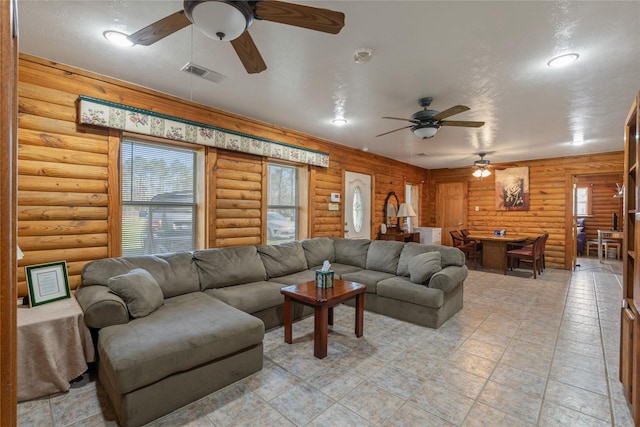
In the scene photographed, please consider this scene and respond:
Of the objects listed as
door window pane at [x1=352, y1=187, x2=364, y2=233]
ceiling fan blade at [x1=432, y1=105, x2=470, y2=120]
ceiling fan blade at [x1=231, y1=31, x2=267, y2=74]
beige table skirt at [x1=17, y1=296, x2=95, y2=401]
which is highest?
ceiling fan blade at [x1=231, y1=31, x2=267, y2=74]

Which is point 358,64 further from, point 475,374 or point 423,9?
point 475,374

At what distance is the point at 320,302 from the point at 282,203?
255 cm

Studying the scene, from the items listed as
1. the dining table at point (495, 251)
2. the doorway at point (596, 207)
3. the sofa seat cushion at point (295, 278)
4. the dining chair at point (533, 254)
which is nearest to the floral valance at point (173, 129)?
the sofa seat cushion at point (295, 278)

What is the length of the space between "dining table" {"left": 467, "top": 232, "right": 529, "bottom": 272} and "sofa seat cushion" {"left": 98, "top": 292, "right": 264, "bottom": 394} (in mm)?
5687

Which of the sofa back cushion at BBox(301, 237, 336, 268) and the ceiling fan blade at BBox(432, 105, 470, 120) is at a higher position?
the ceiling fan blade at BBox(432, 105, 470, 120)

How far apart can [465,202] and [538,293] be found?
12.9ft

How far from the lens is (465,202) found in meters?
8.31

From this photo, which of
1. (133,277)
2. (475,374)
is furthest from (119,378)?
(475,374)

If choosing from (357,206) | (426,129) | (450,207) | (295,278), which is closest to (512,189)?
(450,207)

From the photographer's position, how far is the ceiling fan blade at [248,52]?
5.99ft

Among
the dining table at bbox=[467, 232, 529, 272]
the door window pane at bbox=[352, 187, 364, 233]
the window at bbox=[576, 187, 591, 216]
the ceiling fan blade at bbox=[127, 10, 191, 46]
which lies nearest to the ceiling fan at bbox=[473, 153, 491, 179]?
the dining table at bbox=[467, 232, 529, 272]

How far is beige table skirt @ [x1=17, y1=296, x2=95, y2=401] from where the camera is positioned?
2.00 meters

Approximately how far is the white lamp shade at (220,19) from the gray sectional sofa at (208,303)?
190cm

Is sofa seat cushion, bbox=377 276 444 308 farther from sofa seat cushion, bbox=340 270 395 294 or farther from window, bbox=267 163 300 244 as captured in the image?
window, bbox=267 163 300 244
